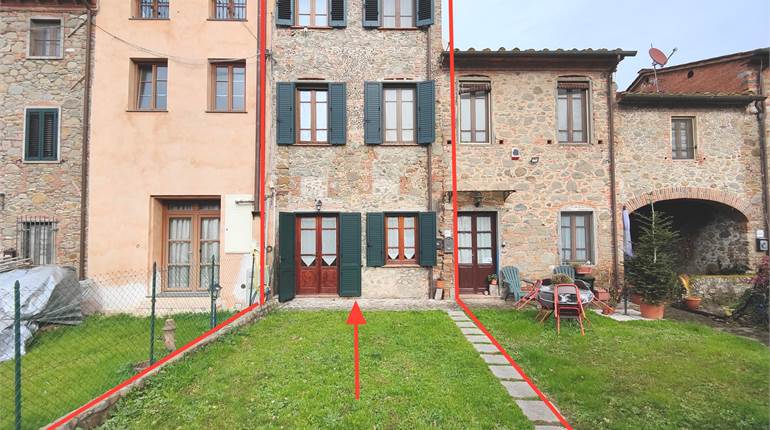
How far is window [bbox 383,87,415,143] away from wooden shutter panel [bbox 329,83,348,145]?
3.61 ft

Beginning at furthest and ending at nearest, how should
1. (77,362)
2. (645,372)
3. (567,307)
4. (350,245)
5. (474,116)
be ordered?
(474,116), (350,245), (567,307), (77,362), (645,372)

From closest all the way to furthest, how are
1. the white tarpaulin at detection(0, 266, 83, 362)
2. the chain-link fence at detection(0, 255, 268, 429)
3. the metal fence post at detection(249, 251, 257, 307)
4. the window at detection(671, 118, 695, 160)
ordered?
the chain-link fence at detection(0, 255, 268, 429) < the white tarpaulin at detection(0, 266, 83, 362) < the metal fence post at detection(249, 251, 257, 307) < the window at detection(671, 118, 695, 160)

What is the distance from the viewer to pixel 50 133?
8.25 metres

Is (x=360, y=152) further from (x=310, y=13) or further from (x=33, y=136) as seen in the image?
(x=33, y=136)

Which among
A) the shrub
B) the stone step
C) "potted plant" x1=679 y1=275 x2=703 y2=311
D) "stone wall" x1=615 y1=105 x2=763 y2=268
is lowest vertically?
the stone step

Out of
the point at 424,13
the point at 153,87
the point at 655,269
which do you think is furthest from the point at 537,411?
the point at 153,87

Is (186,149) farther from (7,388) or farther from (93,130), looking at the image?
(7,388)

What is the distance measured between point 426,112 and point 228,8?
5567 millimetres

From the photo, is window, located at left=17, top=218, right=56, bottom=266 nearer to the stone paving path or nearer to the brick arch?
the stone paving path

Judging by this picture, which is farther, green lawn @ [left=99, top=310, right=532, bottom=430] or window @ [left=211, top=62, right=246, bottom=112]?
window @ [left=211, top=62, right=246, bottom=112]

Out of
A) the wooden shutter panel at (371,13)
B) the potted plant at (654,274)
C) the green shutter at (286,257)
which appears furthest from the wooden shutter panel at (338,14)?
the potted plant at (654,274)

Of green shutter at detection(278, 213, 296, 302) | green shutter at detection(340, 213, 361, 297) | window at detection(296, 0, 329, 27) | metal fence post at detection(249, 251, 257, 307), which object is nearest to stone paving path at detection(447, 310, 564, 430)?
green shutter at detection(340, 213, 361, 297)

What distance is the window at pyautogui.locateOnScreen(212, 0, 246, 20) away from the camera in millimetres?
8570

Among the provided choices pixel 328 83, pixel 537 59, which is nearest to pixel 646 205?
pixel 537 59
